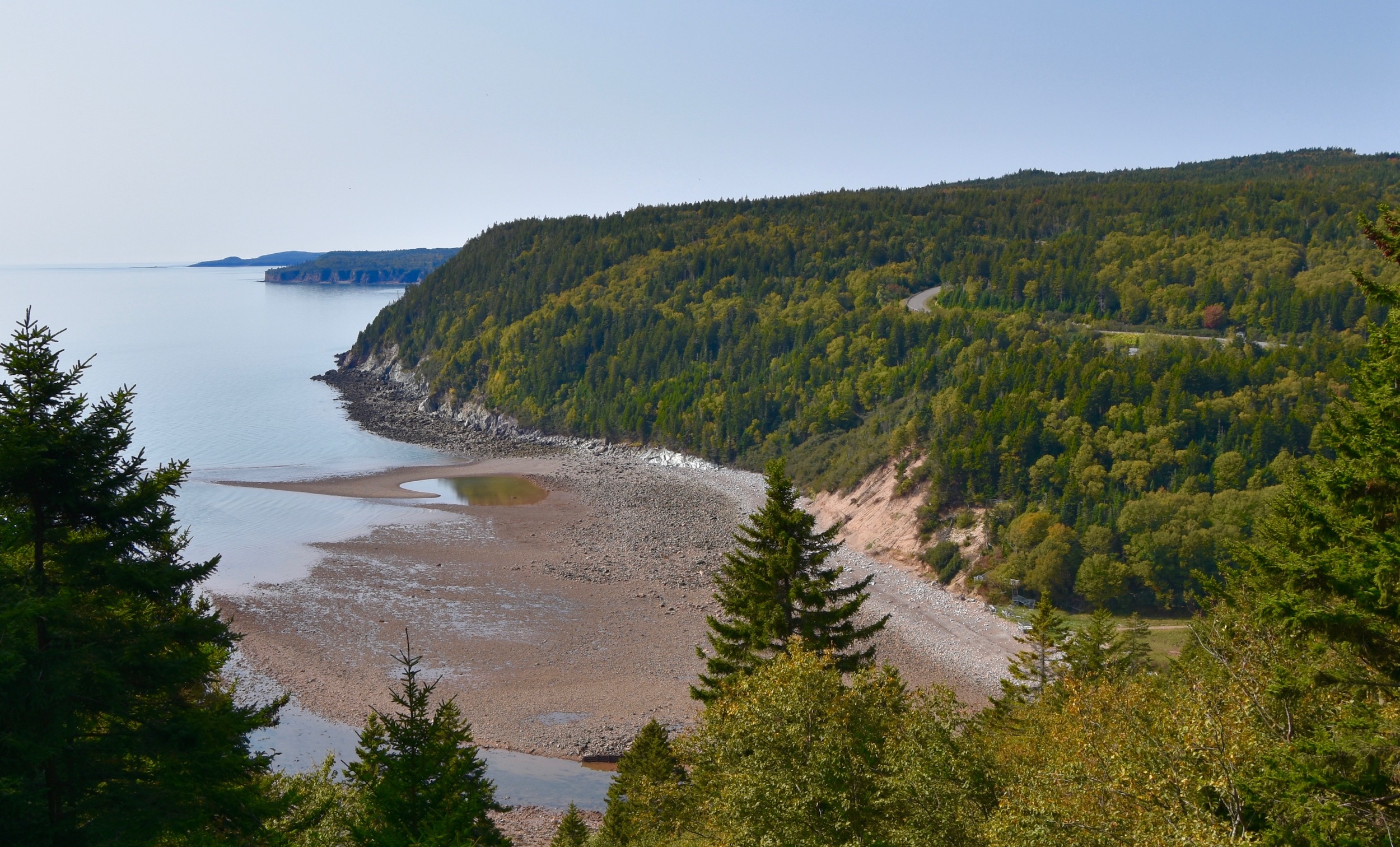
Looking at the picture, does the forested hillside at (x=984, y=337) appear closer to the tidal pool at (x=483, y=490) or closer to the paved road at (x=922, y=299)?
the paved road at (x=922, y=299)

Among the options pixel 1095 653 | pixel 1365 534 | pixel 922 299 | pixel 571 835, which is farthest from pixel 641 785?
pixel 922 299

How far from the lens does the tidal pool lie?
78438mm

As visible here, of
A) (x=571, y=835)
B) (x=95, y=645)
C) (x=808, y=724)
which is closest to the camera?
(x=95, y=645)

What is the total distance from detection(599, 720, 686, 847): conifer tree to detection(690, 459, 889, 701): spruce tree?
3.23 meters

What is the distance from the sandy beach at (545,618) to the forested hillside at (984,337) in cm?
1067

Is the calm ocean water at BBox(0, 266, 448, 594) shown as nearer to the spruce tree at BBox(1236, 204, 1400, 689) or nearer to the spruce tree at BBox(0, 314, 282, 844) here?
the spruce tree at BBox(0, 314, 282, 844)

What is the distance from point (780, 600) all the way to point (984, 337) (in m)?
70.4

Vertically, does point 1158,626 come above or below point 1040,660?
below

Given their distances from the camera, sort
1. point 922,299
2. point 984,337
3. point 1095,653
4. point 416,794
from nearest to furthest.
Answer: point 416,794, point 1095,653, point 984,337, point 922,299

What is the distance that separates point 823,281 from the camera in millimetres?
120750

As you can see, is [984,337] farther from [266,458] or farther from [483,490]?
[266,458]

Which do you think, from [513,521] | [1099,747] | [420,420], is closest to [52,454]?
[1099,747]

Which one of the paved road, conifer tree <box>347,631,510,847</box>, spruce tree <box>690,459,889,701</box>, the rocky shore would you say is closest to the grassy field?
the rocky shore

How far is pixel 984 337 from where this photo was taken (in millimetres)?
84625
